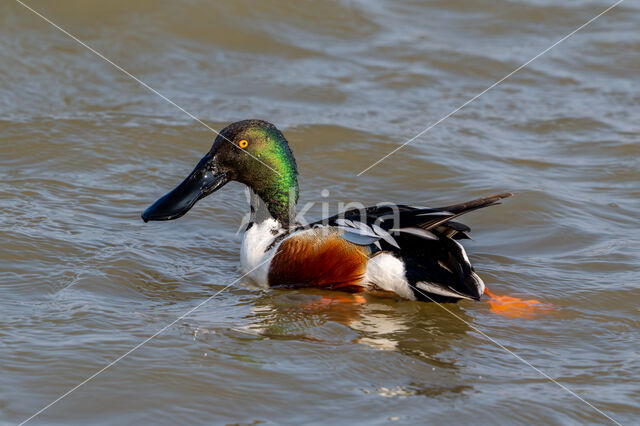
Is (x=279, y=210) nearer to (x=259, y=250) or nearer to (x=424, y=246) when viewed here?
(x=259, y=250)

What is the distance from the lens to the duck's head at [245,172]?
5223 mm

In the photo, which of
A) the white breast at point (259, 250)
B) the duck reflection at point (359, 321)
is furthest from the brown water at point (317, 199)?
the white breast at point (259, 250)

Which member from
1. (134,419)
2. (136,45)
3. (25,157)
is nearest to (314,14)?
(136,45)

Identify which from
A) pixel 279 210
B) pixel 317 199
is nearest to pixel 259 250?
pixel 279 210

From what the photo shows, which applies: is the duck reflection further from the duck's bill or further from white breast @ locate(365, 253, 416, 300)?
the duck's bill

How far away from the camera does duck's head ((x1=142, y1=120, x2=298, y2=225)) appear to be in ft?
17.1

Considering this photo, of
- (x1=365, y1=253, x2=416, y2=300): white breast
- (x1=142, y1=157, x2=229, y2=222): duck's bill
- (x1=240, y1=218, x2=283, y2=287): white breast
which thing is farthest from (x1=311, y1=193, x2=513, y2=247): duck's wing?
(x1=142, y1=157, x2=229, y2=222): duck's bill

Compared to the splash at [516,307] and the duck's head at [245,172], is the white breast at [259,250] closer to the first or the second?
the duck's head at [245,172]

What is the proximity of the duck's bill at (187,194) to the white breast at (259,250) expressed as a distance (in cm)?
38

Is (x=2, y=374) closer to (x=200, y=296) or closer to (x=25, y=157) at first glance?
(x=200, y=296)

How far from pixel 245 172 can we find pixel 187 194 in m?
0.40

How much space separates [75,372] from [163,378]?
15.8 inches

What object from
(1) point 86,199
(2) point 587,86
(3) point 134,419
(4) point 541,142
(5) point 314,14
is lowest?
(3) point 134,419

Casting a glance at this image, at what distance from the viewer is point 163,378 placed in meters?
3.84
